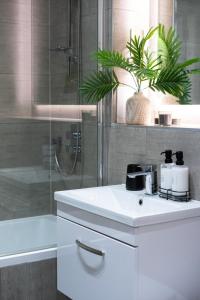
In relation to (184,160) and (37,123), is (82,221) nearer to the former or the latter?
(184,160)

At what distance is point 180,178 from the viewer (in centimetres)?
182

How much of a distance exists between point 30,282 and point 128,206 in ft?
2.31

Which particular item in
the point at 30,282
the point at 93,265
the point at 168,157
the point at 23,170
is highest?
the point at 168,157

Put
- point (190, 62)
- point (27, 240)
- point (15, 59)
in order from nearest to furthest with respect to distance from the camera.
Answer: point (190, 62), point (27, 240), point (15, 59)

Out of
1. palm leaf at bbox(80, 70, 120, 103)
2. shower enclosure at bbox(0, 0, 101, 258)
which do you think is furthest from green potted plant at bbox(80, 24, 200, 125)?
shower enclosure at bbox(0, 0, 101, 258)

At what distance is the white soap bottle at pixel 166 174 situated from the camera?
1870 mm

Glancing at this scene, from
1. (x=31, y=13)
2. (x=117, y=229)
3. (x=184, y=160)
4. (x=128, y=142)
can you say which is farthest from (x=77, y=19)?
(x=117, y=229)

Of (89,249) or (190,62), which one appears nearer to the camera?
(89,249)

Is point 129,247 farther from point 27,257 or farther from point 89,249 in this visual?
point 27,257

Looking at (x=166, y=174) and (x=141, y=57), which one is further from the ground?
(x=141, y=57)

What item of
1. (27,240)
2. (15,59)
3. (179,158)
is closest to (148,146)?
(179,158)

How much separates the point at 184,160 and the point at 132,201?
284 mm

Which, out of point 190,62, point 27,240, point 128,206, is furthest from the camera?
point 27,240

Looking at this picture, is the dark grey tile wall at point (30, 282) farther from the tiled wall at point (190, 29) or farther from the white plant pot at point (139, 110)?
the tiled wall at point (190, 29)
